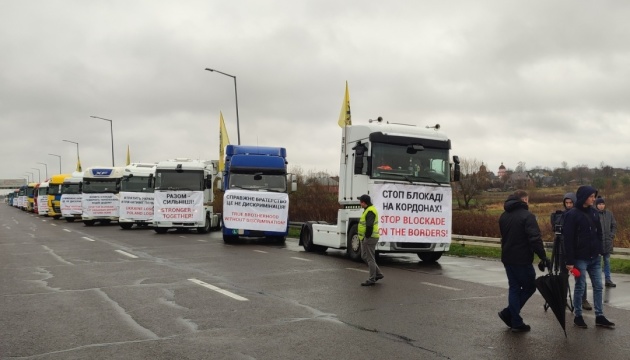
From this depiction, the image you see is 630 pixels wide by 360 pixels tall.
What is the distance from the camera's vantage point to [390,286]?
11.4 meters

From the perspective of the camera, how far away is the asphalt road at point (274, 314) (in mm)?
6586

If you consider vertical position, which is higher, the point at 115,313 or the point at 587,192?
the point at 587,192

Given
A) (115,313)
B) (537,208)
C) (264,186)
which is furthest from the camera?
(537,208)

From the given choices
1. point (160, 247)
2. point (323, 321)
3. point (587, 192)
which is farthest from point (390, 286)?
point (160, 247)

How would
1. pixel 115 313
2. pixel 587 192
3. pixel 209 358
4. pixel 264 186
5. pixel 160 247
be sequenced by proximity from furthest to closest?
pixel 264 186 → pixel 160 247 → pixel 115 313 → pixel 587 192 → pixel 209 358

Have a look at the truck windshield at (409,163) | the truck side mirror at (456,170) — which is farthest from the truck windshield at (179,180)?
the truck side mirror at (456,170)

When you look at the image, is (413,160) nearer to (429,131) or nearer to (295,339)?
(429,131)

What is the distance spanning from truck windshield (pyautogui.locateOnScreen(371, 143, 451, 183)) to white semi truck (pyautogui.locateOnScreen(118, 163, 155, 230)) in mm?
20888

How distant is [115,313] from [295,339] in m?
3.03

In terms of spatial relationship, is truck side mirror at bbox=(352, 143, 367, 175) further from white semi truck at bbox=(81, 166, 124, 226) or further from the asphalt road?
white semi truck at bbox=(81, 166, 124, 226)

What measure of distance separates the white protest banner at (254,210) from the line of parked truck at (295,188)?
0.12ft

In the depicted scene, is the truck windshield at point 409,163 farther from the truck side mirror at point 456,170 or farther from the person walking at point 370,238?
the person walking at point 370,238

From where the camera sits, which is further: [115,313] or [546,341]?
[115,313]

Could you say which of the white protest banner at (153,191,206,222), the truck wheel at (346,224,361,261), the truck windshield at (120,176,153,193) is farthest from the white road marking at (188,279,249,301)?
the truck windshield at (120,176,153,193)
